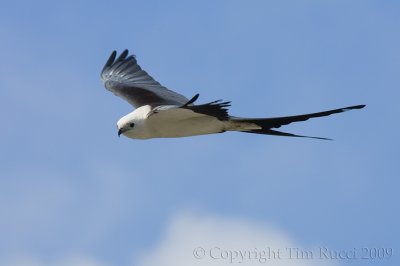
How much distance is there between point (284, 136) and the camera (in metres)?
10.1

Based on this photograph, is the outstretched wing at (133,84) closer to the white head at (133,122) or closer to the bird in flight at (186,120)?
the bird in flight at (186,120)

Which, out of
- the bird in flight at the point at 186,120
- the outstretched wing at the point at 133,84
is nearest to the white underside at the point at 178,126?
the bird in flight at the point at 186,120

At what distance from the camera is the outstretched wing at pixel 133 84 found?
37.4 feet

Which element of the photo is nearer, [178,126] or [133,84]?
[178,126]

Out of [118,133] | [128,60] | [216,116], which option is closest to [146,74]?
[128,60]

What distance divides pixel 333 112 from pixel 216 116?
113cm

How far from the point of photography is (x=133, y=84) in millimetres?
12367

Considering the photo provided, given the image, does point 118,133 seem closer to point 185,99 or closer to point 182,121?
point 182,121

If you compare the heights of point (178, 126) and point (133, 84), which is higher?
point (133, 84)

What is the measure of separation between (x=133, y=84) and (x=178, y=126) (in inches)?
104

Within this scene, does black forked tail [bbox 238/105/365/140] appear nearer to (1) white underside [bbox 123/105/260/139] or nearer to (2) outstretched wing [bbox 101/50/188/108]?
(1) white underside [bbox 123/105/260/139]

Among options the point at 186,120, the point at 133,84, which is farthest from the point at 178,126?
the point at 133,84

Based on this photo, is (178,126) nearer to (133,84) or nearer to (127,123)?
(127,123)

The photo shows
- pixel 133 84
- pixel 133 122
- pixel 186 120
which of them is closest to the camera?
pixel 186 120
